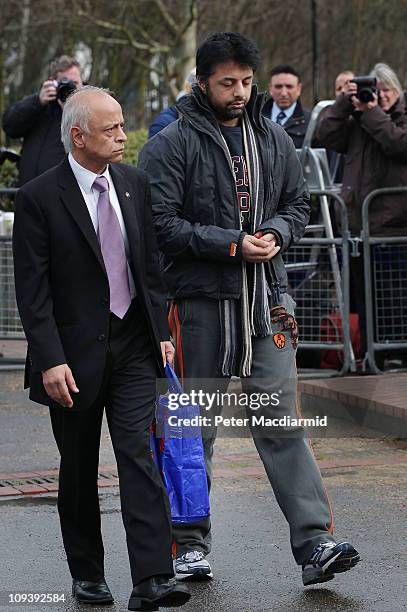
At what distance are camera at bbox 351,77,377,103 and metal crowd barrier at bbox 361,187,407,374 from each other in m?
0.70

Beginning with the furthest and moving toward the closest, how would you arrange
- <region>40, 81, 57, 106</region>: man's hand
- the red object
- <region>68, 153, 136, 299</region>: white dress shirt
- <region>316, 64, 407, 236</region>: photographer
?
<region>40, 81, 57, 106</region>: man's hand → the red object → <region>316, 64, 407, 236</region>: photographer → <region>68, 153, 136, 299</region>: white dress shirt

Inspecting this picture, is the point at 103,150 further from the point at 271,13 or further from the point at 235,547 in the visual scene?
the point at 271,13

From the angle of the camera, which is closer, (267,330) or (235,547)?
(267,330)

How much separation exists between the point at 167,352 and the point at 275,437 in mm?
582

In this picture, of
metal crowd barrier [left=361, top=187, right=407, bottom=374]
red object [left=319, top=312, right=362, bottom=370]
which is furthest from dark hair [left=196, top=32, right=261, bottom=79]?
red object [left=319, top=312, right=362, bottom=370]

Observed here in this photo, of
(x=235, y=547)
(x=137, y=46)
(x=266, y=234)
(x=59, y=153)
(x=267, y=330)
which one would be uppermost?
(x=137, y=46)

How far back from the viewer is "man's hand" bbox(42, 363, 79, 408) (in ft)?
15.3

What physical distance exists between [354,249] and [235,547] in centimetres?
439

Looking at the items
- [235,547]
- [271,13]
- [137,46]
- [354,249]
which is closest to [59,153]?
[354,249]

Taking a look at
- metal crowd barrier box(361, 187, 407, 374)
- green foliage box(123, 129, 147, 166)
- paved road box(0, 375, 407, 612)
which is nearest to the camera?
paved road box(0, 375, 407, 612)

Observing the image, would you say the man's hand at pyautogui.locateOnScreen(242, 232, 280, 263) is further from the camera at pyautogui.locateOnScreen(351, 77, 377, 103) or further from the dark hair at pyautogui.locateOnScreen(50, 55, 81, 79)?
the dark hair at pyautogui.locateOnScreen(50, 55, 81, 79)

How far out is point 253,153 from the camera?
5254 millimetres

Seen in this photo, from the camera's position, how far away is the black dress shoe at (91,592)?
A: 4902 millimetres

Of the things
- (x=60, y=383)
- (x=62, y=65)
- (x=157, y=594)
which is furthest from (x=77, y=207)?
(x=62, y=65)
